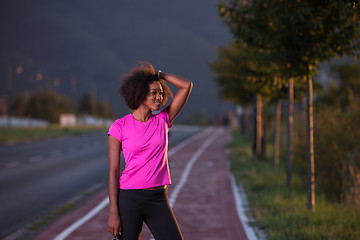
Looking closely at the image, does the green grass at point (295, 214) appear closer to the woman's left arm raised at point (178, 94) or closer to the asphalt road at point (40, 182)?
the woman's left arm raised at point (178, 94)

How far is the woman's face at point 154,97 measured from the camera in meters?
3.55

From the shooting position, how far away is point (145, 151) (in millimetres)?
3447

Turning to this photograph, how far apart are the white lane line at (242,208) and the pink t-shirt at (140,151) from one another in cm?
388

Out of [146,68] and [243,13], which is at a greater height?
[243,13]

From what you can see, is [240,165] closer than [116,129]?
No

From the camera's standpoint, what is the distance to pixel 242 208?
30.8 feet

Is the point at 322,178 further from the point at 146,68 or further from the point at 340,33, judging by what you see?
the point at 146,68

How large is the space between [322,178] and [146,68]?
24.3 ft

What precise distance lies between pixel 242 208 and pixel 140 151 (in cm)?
632

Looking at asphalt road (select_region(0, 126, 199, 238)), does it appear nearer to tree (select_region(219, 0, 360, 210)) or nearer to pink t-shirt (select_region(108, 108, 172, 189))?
pink t-shirt (select_region(108, 108, 172, 189))

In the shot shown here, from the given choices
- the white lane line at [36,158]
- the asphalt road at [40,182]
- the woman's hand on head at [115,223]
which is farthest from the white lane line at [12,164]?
the woman's hand on head at [115,223]

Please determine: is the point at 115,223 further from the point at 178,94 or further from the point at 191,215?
the point at 191,215

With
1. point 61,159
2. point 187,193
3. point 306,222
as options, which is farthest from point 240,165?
point 306,222

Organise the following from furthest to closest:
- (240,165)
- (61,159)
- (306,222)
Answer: (61,159) → (240,165) → (306,222)
